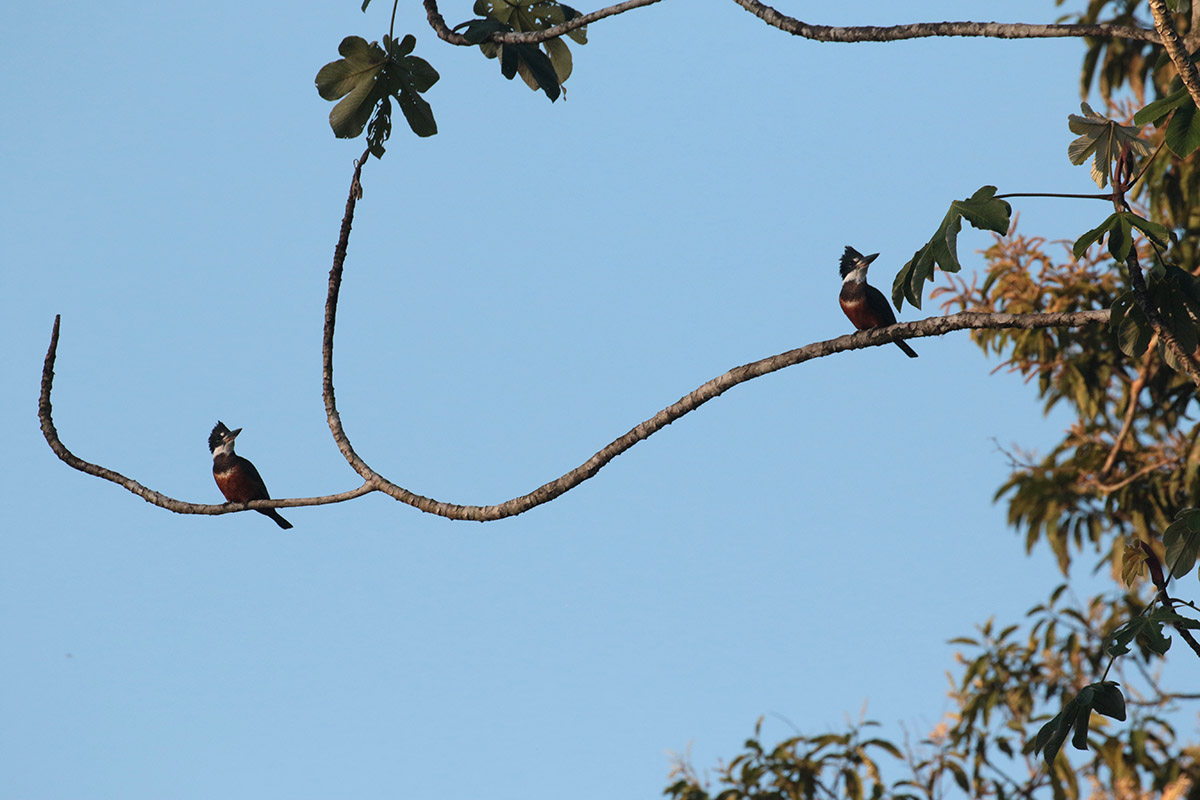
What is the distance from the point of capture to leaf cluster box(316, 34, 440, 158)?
3871mm

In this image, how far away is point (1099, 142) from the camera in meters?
2.93

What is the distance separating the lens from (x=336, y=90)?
12.8 feet

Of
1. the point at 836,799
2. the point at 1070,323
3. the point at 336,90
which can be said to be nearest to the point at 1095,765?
the point at 836,799

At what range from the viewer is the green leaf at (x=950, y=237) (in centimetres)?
274

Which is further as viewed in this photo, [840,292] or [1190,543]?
[840,292]

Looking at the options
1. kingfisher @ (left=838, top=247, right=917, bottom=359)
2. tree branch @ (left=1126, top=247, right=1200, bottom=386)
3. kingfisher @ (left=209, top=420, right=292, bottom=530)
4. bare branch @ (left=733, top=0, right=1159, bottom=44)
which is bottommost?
tree branch @ (left=1126, top=247, right=1200, bottom=386)

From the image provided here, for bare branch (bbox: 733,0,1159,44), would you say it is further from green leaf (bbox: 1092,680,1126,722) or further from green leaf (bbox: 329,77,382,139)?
green leaf (bbox: 1092,680,1126,722)

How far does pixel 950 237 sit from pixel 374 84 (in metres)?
2.06

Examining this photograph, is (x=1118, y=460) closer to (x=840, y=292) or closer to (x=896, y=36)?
→ (x=840, y=292)

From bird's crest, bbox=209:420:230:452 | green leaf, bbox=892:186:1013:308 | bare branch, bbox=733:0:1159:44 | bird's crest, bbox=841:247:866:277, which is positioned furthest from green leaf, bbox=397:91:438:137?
bird's crest, bbox=209:420:230:452

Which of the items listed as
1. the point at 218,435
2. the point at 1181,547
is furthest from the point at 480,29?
the point at 218,435

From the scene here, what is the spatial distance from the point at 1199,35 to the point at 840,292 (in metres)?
4.12

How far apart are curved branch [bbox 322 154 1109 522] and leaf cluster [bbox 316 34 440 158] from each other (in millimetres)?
202

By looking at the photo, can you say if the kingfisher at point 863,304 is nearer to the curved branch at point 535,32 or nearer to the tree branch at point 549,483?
the curved branch at point 535,32
